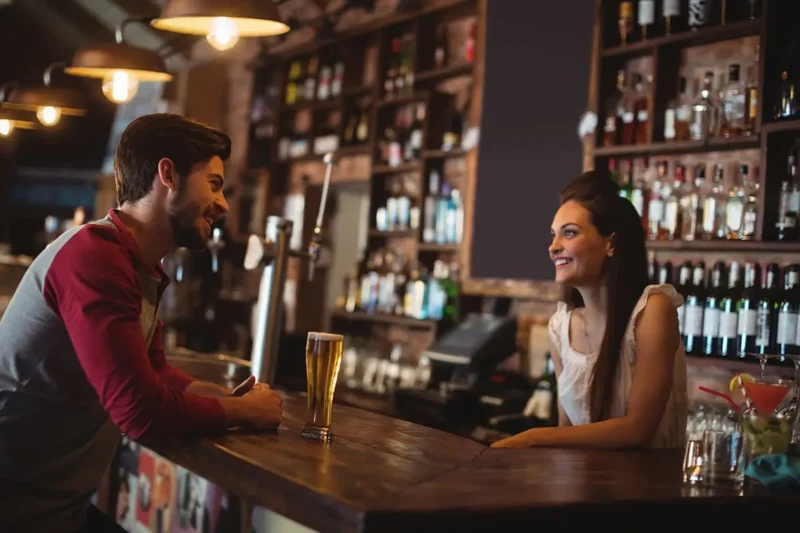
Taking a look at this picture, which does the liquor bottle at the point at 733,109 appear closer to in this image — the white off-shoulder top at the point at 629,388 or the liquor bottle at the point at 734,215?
the liquor bottle at the point at 734,215

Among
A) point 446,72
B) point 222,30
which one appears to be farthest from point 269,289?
point 446,72

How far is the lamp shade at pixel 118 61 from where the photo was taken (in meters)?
3.50

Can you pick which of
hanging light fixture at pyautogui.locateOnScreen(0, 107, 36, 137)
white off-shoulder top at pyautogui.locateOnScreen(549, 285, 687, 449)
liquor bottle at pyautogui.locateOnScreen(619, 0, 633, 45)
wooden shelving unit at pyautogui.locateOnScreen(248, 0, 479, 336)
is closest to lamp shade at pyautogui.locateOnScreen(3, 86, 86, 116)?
hanging light fixture at pyautogui.locateOnScreen(0, 107, 36, 137)

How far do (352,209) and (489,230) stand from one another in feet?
7.71

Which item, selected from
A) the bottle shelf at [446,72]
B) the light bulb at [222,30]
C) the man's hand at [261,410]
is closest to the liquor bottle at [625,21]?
the bottle shelf at [446,72]

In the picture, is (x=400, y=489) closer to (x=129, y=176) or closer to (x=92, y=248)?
(x=92, y=248)

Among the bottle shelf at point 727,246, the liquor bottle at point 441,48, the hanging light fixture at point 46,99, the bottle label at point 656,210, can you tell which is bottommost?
the bottle shelf at point 727,246

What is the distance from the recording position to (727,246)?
143 inches

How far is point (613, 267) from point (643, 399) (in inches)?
16.5

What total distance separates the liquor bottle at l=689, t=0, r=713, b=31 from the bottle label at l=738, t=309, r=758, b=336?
119 cm

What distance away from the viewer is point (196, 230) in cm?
212

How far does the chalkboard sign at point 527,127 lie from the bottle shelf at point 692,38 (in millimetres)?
207

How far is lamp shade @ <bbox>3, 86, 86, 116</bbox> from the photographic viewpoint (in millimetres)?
4590

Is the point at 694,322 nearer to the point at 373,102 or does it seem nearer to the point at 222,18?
the point at 222,18
